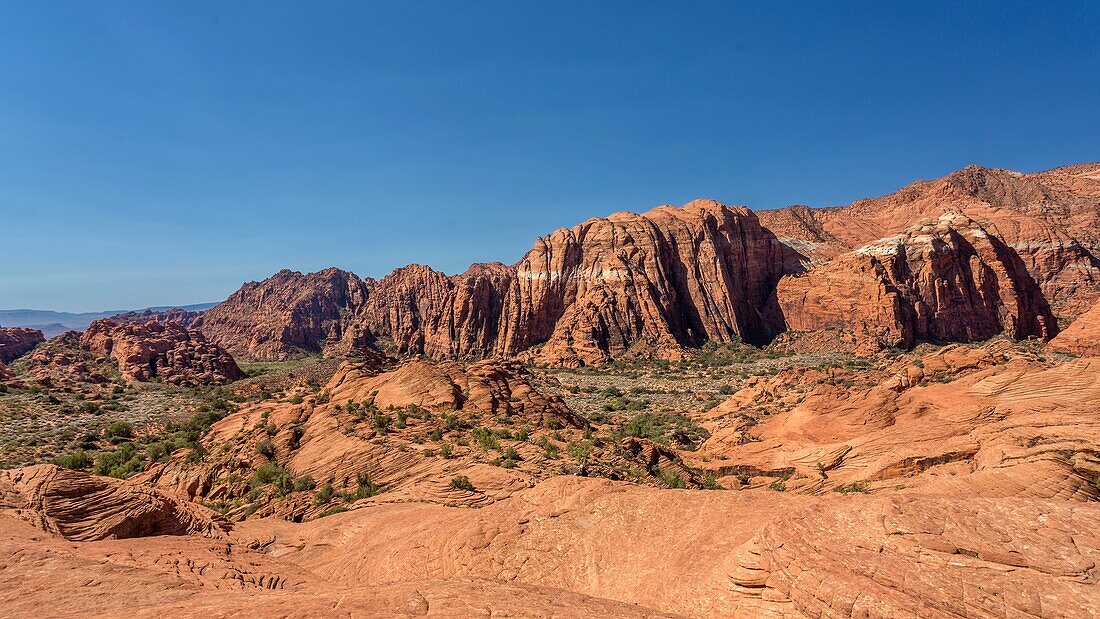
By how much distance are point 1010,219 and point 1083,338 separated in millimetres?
66376

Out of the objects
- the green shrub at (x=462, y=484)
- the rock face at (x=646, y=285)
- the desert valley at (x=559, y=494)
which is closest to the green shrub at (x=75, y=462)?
the desert valley at (x=559, y=494)

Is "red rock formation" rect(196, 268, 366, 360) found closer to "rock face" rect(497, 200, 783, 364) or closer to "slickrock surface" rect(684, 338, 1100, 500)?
"rock face" rect(497, 200, 783, 364)

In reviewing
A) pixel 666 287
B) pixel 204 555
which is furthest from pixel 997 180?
pixel 204 555

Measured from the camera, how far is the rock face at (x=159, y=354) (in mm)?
59875

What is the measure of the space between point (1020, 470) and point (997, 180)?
165m

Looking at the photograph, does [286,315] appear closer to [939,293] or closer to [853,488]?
[939,293]

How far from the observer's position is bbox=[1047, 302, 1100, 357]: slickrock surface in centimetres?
4203

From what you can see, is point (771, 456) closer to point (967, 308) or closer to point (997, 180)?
point (967, 308)

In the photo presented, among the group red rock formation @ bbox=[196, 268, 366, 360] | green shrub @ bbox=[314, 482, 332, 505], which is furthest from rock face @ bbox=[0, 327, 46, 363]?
green shrub @ bbox=[314, 482, 332, 505]

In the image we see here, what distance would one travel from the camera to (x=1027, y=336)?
68938 millimetres

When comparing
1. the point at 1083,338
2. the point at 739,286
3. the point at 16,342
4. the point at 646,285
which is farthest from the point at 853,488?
the point at 16,342

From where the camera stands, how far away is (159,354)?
6303cm

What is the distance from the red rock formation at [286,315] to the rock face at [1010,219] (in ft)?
371

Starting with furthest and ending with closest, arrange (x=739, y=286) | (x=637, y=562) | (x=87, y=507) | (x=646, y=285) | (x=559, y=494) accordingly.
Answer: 1. (x=739, y=286)
2. (x=646, y=285)
3. (x=559, y=494)
4. (x=87, y=507)
5. (x=637, y=562)
